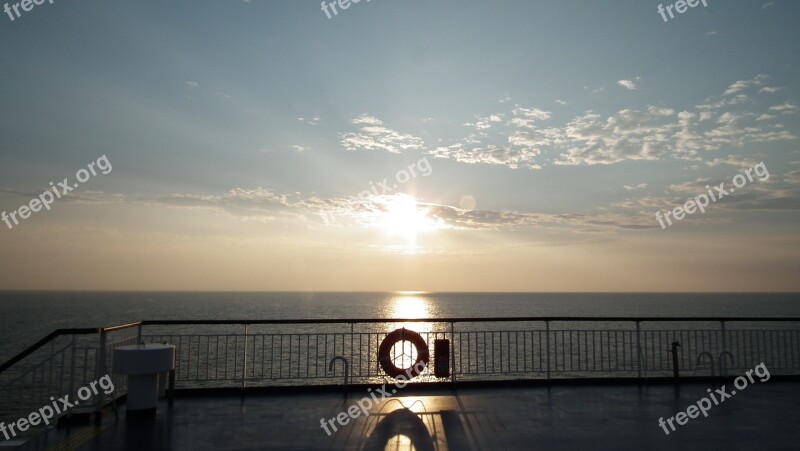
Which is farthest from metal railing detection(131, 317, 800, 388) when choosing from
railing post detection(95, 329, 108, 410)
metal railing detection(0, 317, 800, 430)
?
railing post detection(95, 329, 108, 410)

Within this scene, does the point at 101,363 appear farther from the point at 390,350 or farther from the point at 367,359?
the point at 367,359

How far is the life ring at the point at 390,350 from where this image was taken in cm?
791

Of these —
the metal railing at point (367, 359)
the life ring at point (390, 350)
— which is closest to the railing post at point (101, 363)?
the metal railing at point (367, 359)

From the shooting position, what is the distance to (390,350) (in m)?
8.06

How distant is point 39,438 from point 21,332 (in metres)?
57.9

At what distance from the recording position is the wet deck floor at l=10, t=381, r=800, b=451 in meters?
5.32

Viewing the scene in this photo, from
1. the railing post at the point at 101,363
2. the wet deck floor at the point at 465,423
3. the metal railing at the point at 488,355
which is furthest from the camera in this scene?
the metal railing at the point at 488,355

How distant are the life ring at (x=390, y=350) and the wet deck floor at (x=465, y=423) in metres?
0.31

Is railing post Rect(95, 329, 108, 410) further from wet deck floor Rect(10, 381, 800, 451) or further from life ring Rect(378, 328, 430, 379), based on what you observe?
life ring Rect(378, 328, 430, 379)

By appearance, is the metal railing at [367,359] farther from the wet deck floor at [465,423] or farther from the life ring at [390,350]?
the wet deck floor at [465,423]

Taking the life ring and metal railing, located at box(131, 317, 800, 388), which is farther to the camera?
metal railing, located at box(131, 317, 800, 388)

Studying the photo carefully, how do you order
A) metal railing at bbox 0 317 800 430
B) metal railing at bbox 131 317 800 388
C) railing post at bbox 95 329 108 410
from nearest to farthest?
railing post at bbox 95 329 108 410 → metal railing at bbox 0 317 800 430 → metal railing at bbox 131 317 800 388

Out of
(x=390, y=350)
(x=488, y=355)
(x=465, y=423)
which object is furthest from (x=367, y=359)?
(x=465, y=423)

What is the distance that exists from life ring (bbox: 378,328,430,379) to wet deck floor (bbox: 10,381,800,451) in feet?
1.00
